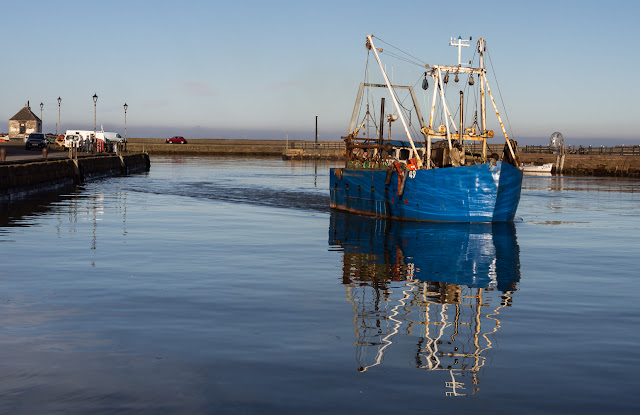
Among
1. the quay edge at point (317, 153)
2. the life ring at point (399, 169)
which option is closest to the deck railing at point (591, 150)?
the quay edge at point (317, 153)

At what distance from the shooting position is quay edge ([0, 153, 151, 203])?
41.4m

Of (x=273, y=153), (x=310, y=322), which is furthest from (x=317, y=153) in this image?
(x=310, y=322)

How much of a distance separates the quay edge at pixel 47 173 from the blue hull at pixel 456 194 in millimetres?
21565

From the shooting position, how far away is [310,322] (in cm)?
1314

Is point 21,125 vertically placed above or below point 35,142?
above

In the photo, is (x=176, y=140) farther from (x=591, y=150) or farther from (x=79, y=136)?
(x=591, y=150)

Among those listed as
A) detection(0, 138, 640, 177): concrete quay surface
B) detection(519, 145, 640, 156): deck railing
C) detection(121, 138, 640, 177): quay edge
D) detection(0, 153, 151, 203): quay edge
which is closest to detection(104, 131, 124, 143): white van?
detection(121, 138, 640, 177): quay edge

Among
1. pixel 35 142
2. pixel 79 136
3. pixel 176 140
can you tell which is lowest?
pixel 35 142

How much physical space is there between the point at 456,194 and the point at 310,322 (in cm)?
2168

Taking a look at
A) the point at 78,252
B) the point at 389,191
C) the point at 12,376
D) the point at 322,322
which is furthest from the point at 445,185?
the point at 12,376

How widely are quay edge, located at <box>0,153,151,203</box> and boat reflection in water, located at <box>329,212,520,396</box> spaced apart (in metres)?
20.6

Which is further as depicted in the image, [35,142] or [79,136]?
[79,136]

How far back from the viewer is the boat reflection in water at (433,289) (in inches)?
436

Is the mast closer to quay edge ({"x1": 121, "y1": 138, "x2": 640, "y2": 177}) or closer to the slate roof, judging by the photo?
quay edge ({"x1": 121, "y1": 138, "x2": 640, "y2": 177})
